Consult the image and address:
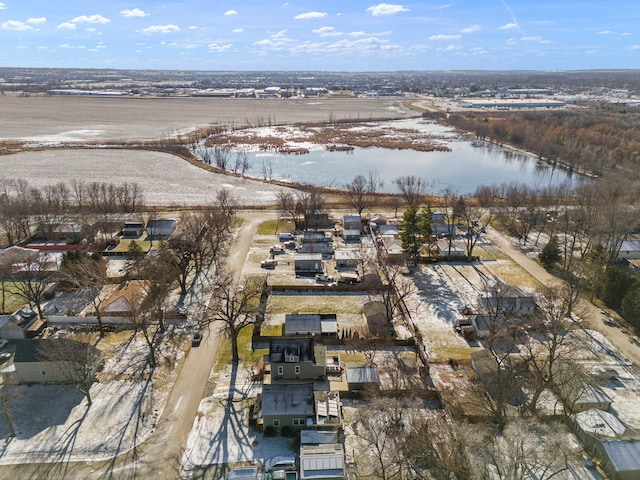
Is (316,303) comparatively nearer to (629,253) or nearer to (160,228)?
(160,228)

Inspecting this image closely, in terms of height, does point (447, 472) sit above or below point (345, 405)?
above

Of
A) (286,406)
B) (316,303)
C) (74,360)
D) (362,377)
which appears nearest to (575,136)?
(316,303)

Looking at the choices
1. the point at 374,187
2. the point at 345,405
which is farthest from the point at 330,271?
the point at 374,187

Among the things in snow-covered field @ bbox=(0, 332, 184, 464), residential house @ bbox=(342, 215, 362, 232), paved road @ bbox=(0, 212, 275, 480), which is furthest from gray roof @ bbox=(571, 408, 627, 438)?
residential house @ bbox=(342, 215, 362, 232)

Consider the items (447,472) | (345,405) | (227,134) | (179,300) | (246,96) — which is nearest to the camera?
(447,472)

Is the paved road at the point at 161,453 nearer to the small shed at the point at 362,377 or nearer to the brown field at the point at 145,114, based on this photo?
the small shed at the point at 362,377

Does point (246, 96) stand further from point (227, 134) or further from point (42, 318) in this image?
point (42, 318)

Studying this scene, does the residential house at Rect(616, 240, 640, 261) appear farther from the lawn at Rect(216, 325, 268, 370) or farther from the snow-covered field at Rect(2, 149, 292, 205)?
the snow-covered field at Rect(2, 149, 292, 205)
